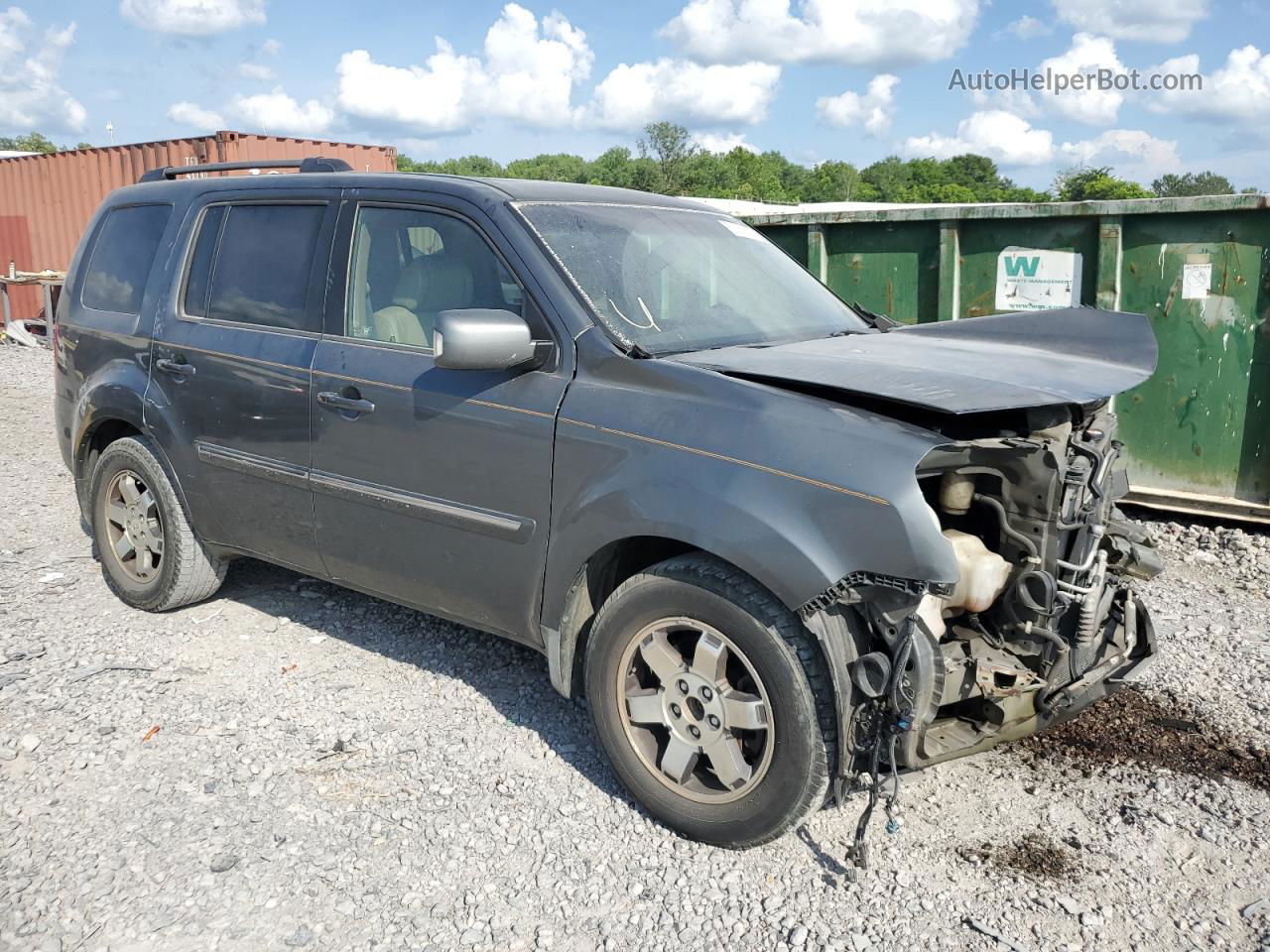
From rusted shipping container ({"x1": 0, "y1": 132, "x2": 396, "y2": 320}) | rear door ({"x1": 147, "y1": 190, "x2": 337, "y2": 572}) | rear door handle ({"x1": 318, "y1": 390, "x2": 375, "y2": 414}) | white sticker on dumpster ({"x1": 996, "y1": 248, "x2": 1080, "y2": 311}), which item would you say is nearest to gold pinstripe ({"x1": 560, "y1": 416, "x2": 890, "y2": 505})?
rear door handle ({"x1": 318, "y1": 390, "x2": 375, "y2": 414})

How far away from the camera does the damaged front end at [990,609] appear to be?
2789 millimetres

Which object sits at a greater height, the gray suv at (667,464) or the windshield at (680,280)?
the windshield at (680,280)

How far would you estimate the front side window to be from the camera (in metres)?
3.62

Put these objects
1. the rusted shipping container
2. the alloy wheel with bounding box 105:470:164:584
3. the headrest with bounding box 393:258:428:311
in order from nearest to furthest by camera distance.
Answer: the headrest with bounding box 393:258:428:311, the alloy wheel with bounding box 105:470:164:584, the rusted shipping container

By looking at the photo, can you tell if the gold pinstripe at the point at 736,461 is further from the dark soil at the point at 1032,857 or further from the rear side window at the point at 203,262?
the rear side window at the point at 203,262

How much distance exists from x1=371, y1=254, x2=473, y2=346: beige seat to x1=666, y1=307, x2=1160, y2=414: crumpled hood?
87 cm

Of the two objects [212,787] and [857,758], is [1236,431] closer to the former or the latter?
[857,758]

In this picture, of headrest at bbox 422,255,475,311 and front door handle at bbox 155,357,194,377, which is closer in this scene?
headrest at bbox 422,255,475,311

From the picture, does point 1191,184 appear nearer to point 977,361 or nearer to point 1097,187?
point 1097,187

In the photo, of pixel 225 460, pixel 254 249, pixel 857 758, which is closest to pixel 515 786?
pixel 857 758

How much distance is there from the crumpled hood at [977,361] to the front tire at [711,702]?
65 cm

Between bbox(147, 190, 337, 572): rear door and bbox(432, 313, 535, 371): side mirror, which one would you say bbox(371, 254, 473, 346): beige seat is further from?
bbox(432, 313, 535, 371): side mirror

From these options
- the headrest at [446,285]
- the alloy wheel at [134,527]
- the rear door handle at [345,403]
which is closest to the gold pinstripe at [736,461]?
the headrest at [446,285]

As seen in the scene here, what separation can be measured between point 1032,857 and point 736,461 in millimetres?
1486
